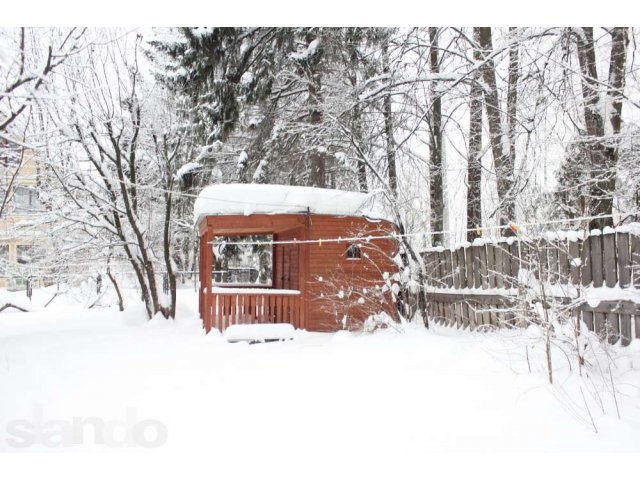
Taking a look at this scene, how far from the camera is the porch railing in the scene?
8.12 m

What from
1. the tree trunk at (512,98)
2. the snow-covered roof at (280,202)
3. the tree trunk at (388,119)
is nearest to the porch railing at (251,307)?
the snow-covered roof at (280,202)

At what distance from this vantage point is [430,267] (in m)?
8.22

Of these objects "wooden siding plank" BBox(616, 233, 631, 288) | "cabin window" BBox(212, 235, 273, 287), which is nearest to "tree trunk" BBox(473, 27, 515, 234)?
"wooden siding plank" BBox(616, 233, 631, 288)

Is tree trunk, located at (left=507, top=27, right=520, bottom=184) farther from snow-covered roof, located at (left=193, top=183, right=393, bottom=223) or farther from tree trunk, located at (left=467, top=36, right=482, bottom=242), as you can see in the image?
snow-covered roof, located at (left=193, top=183, right=393, bottom=223)

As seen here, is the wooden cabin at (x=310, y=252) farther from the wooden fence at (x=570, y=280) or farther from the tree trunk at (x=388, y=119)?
the wooden fence at (x=570, y=280)

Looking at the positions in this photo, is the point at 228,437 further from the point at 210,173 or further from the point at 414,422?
the point at 210,173

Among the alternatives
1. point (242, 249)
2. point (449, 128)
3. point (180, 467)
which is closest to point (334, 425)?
point (180, 467)

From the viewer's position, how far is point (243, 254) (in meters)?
17.7

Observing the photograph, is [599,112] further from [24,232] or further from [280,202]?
[24,232]

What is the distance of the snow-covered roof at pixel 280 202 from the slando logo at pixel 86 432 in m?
4.76

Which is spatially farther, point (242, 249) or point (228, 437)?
point (242, 249)

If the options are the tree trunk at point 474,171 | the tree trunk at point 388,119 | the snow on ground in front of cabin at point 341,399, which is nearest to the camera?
the snow on ground in front of cabin at point 341,399

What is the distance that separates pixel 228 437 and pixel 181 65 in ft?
29.0

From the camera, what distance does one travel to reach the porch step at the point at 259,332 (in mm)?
7496
